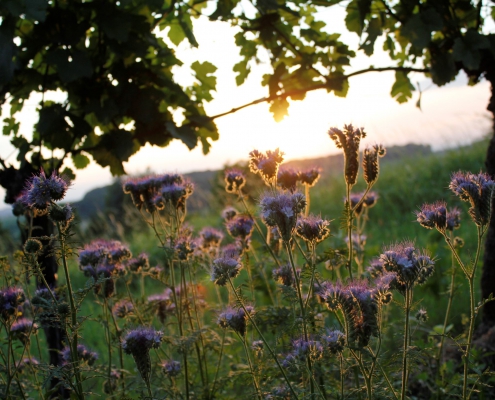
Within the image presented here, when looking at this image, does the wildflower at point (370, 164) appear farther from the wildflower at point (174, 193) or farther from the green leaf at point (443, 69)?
the green leaf at point (443, 69)

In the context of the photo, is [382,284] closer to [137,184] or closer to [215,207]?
[137,184]

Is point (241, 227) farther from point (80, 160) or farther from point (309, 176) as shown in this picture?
point (80, 160)

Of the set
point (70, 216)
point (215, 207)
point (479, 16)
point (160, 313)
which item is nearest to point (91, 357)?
point (160, 313)

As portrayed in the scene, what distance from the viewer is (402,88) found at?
4.14m

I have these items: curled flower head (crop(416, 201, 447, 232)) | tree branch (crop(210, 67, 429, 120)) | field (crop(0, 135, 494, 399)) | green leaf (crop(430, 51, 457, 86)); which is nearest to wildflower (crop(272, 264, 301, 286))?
field (crop(0, 135, 494, 399))

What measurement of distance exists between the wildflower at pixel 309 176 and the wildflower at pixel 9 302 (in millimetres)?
1404

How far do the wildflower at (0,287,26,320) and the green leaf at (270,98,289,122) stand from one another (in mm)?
2027

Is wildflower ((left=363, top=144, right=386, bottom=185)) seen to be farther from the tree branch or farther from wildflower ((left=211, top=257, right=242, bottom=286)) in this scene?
the tree branch

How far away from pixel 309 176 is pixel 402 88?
172 centimetres

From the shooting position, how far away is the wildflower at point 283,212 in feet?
6.61

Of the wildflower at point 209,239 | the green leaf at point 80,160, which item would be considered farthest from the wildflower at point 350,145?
the green leaf at point 80,160

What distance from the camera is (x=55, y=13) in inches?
125

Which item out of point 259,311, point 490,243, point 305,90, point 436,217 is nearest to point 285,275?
point 259,311

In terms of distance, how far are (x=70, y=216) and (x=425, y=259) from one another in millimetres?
1275
